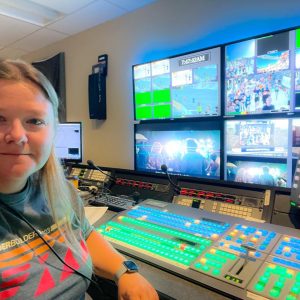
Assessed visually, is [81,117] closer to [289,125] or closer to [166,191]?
[166,191]

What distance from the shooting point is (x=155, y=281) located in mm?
792

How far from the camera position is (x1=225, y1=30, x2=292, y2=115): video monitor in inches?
56.0

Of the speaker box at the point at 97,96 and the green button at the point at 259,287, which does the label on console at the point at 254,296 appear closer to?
the green button at the point at 259,287

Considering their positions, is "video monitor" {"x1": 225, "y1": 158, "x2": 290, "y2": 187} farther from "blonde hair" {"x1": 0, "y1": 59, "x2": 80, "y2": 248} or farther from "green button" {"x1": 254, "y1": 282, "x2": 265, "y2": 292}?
"blonde hair" {"x1": 0, "y1": 59, "x2": 80, "y2": 248}

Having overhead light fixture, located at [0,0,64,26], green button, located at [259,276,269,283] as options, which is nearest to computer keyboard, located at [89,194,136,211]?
green button, located at [259,276,269,283]

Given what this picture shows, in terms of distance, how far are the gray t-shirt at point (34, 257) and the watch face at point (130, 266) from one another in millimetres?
117

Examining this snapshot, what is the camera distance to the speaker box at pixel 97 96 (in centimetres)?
250

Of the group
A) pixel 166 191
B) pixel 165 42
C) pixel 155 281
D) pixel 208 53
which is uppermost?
pixel 165 42

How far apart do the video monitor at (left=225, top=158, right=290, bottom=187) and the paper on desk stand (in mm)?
799

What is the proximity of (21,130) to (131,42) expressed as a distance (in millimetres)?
1842

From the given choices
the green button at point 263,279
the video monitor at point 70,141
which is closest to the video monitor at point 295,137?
the green button at point 263,279

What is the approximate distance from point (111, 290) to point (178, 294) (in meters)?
0.36

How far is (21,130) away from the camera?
2.22 ft

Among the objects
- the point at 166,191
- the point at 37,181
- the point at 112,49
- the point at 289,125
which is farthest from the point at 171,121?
the point at 37,181
